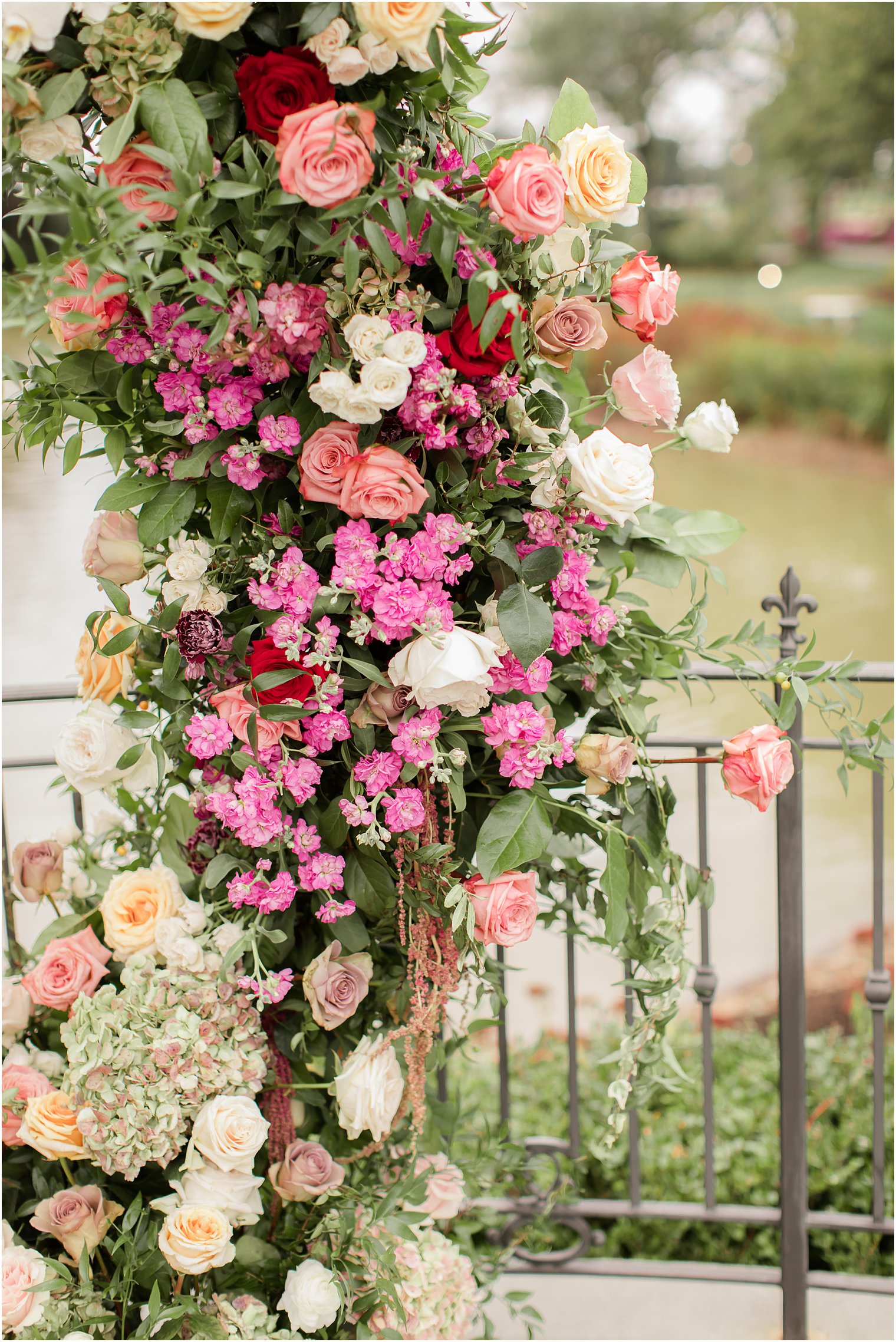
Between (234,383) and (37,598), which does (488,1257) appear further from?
(37,598)

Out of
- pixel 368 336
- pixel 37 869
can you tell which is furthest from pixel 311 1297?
pixel 368 336

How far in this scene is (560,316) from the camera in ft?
3.33

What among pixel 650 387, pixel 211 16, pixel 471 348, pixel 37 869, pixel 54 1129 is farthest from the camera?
pixel 37 869

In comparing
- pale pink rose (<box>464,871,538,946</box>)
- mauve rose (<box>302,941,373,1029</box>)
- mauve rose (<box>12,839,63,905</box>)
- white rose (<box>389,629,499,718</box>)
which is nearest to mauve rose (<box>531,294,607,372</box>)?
white rose (<box>389,629,499,718</box>)

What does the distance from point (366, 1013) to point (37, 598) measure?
435cm

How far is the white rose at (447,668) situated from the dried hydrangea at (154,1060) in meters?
0.46

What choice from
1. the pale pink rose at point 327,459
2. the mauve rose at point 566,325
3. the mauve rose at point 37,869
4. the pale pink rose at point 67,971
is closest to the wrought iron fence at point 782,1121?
the mauve rose at point 37,869

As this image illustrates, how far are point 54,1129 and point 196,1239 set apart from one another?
0.22 metres

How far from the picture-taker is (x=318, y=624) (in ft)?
3.20

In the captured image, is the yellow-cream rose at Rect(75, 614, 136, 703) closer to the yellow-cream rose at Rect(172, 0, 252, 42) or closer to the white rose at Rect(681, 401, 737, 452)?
the yellow-cream rose at Rect(172, 0, 252, 42)

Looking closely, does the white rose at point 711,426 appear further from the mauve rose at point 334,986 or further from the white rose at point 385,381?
the mauve rose at point 334,986

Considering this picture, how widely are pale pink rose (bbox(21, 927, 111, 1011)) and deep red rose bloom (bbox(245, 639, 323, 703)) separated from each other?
499 millimetres

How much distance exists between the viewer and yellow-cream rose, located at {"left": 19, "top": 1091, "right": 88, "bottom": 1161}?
117cm

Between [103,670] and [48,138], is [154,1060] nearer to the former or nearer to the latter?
[103,670]
